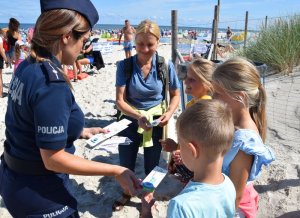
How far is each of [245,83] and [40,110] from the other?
122 centimetres

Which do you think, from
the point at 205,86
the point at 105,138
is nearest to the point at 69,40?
the point at 105,138

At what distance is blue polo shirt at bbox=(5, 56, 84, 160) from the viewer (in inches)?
53.4

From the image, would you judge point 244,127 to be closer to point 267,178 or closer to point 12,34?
point 267,178

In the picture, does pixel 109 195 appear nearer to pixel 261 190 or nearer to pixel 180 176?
pixel 180 176

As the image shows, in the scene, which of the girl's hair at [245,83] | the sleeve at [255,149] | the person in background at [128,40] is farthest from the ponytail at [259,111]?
the person in background at [128,40]

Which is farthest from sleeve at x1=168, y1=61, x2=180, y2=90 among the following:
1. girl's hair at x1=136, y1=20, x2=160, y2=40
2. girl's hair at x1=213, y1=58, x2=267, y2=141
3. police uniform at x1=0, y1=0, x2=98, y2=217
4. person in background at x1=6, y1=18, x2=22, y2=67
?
person in background at x1=6, y1=18, x2=22, y2=67

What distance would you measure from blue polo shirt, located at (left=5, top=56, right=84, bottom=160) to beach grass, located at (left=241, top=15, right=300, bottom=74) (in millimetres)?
7444

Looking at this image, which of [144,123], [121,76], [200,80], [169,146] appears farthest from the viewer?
[121,76]

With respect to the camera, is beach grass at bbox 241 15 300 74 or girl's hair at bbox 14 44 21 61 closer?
beach grass at bbox 241 15 300 74

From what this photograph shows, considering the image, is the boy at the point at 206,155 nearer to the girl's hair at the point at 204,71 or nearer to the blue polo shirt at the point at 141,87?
the girl's hair at the point at 204,71

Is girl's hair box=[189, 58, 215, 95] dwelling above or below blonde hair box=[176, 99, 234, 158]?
above

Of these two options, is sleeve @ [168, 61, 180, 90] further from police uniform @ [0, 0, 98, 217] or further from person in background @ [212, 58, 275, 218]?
police uniform @ [0, 0, 98, 217]

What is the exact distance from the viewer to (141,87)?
3070 millimetres

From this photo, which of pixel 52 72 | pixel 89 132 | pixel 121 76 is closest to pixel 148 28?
pixel 121 76
